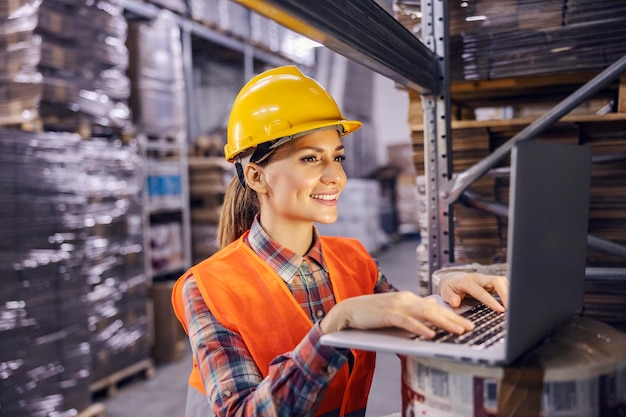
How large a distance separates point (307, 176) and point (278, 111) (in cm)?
20

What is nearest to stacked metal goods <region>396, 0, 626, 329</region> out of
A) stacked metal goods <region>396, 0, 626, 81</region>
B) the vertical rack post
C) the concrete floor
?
stacked metal goods <region>396, 0, 626, 81</region>

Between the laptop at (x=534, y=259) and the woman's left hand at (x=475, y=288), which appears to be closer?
the laptop at (x=534, y=259)

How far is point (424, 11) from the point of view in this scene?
221 cm

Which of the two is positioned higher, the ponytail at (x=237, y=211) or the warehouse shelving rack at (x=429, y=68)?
the warehouse shelving rack at (x=429, y=68)

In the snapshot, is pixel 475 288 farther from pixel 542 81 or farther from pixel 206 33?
pixel 206 33

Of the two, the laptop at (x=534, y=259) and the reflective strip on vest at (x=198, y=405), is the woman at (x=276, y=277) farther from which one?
the laptop at (x=534, y=259)

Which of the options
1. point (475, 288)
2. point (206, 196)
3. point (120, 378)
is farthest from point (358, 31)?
point (206, 196)

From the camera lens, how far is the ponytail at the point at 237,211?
2.00 m

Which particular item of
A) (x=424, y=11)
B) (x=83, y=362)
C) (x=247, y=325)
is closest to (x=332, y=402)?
(x=247, y=325)

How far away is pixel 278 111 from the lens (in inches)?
65.2

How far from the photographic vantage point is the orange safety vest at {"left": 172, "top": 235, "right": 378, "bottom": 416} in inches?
60.6

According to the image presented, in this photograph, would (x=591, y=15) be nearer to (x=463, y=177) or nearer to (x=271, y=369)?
(x=463, y=177)

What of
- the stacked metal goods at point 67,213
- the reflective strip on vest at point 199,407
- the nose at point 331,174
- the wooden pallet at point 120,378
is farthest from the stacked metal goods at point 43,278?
the nose at point 331,174

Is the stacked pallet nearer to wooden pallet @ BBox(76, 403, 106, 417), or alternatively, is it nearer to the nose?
wooden pallet @ BBox(76, 403, 106, 417)
